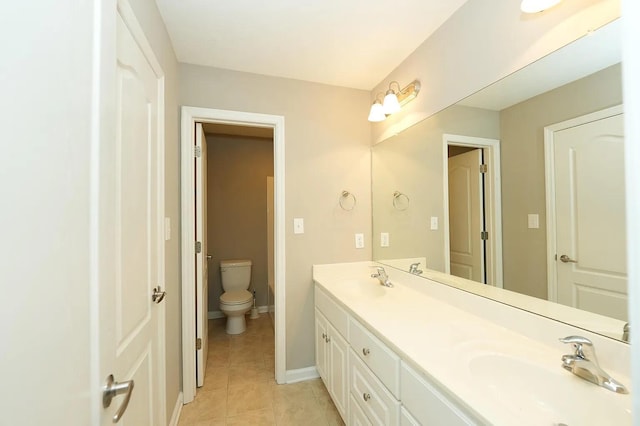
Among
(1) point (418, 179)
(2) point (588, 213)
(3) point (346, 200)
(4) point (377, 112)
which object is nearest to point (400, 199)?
(1) point (418, 179)

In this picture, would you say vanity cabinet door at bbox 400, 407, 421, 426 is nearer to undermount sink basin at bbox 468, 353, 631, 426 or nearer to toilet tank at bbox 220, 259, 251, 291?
undermount sink basin at bbox 468, 353, 631, 426

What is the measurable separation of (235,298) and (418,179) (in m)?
2.24

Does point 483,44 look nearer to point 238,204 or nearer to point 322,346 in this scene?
point 322,346

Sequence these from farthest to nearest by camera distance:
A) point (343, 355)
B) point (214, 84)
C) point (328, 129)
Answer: point (328, 129) → point (214, 84) → point (343, 355)

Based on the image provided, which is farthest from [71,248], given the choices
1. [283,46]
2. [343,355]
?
[283,46]

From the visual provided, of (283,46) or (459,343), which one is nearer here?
(459,343)

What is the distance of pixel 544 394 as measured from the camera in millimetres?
835

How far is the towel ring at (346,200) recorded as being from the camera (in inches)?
86.7

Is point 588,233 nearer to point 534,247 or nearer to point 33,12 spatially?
point 534,247

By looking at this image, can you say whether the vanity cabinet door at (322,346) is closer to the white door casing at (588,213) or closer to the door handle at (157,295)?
the door handle at (157,295)

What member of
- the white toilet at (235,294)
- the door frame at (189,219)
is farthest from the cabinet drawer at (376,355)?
the white toilet at (235,294)

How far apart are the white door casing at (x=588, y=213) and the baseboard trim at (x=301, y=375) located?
68.2 inches

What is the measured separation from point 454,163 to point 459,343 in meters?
1.00

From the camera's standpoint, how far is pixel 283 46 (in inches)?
67.1
